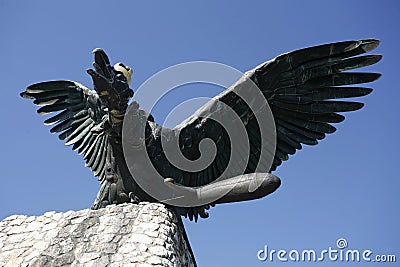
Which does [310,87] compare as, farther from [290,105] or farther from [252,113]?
[252,113]

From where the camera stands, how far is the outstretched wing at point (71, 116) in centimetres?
786

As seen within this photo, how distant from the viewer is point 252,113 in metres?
6.94

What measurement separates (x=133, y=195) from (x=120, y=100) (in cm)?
117

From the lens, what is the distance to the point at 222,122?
6797mm

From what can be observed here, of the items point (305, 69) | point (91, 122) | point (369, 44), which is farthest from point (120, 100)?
point (369, 44)

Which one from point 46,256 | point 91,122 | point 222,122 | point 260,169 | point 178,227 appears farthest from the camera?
point 91,122

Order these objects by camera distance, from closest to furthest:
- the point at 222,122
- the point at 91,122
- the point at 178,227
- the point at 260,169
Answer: the point at 178,227 < the point at 222,122 < the point at 260,169 < the point at 91,122

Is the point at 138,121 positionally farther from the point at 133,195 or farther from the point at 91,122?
the point at 91,122

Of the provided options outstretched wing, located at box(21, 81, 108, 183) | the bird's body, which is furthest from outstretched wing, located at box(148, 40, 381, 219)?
outstretched wing, located at box(21, 81, 108, 183)

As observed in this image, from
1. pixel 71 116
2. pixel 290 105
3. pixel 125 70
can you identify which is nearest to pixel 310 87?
pixel 290 105

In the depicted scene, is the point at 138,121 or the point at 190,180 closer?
the point at 138,121

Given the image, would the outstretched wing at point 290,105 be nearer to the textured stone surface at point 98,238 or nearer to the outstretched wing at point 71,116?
the textured stone surface at point 98,238

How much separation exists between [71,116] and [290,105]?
3169 mm

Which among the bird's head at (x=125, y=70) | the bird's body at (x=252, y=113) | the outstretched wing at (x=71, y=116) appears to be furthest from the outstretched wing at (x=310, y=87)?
the outstretched wing at (x=71, y=116)
